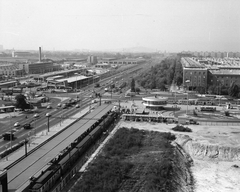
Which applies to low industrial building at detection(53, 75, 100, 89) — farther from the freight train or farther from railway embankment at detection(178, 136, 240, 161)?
railway embankment at detection(178, 136, 240, 161)

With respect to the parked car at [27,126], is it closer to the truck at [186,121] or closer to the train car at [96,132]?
the train car at [96,132]

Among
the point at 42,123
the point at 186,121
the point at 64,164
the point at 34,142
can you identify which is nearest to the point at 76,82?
the point at 42,123

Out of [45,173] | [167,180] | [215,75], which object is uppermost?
[215,75]

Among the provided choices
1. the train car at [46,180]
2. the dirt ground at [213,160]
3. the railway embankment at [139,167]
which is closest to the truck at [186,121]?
the dirt ground at [213,160]

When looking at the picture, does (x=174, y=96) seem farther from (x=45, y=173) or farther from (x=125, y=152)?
(x=45, y=173)

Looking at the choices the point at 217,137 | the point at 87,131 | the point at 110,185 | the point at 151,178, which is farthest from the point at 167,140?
the point at 110,185
